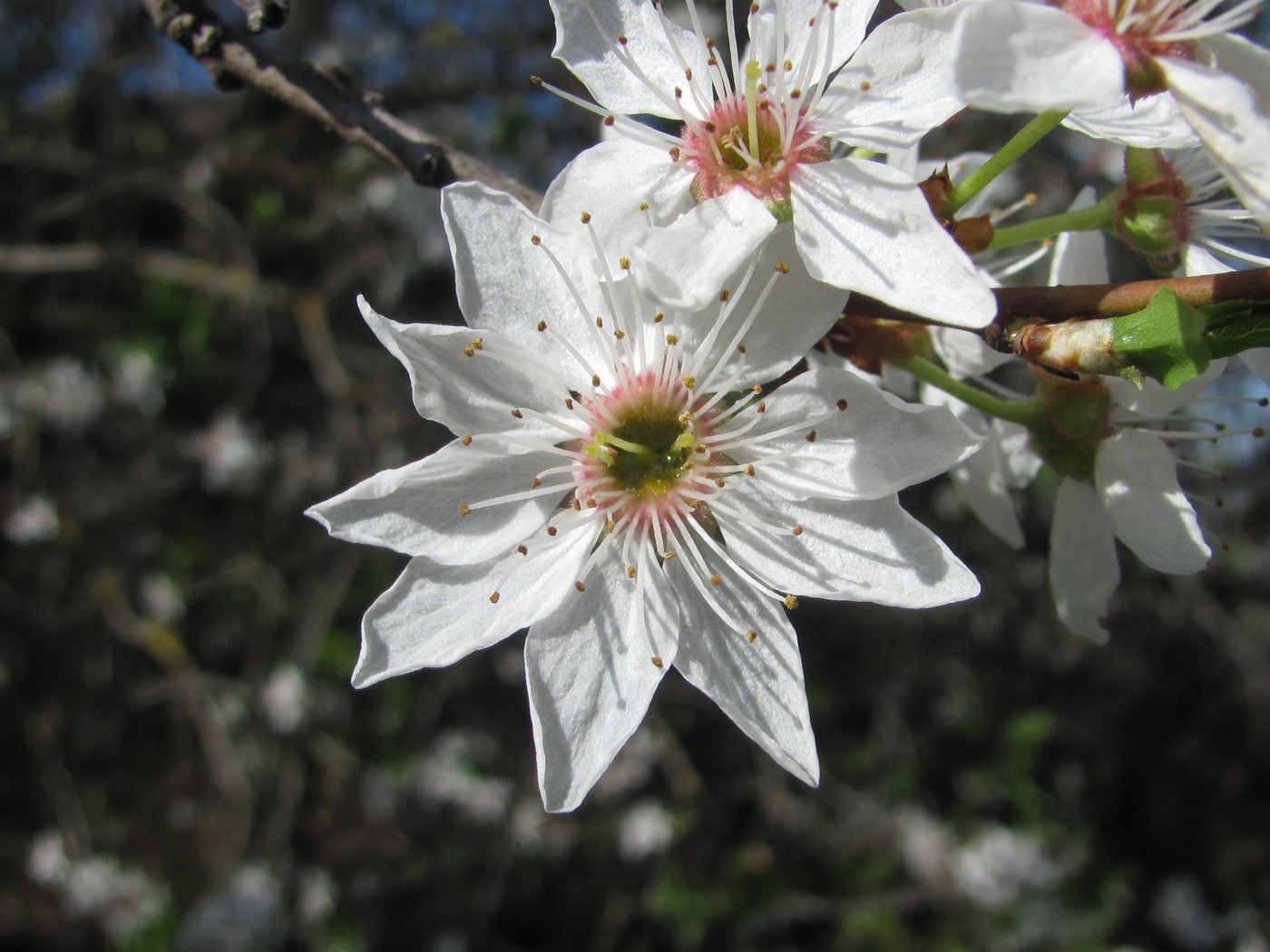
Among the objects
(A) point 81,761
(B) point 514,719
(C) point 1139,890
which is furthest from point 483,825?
(C) point 1139,890

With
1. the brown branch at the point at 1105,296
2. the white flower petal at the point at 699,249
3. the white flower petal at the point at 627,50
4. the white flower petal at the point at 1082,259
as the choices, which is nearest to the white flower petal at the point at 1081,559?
the white flower petal at the point at 1082,259

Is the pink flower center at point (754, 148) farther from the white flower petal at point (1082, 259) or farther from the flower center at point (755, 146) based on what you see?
the white flower petal at point (1082, 259)

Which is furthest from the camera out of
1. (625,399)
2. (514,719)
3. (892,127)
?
(514,719)

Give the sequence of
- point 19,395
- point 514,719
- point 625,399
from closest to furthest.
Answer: point 625,399
point 19,395
point 514,719

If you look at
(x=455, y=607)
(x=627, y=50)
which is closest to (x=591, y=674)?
(x=455, y=607)

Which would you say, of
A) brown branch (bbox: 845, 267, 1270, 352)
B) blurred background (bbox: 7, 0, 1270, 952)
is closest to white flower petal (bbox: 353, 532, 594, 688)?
brown branch (bbox: 845, 267, 1270, 352)

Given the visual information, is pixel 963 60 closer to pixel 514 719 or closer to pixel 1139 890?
pixel 514 719

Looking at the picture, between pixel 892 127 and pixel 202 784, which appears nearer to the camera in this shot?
pixel 892 127
